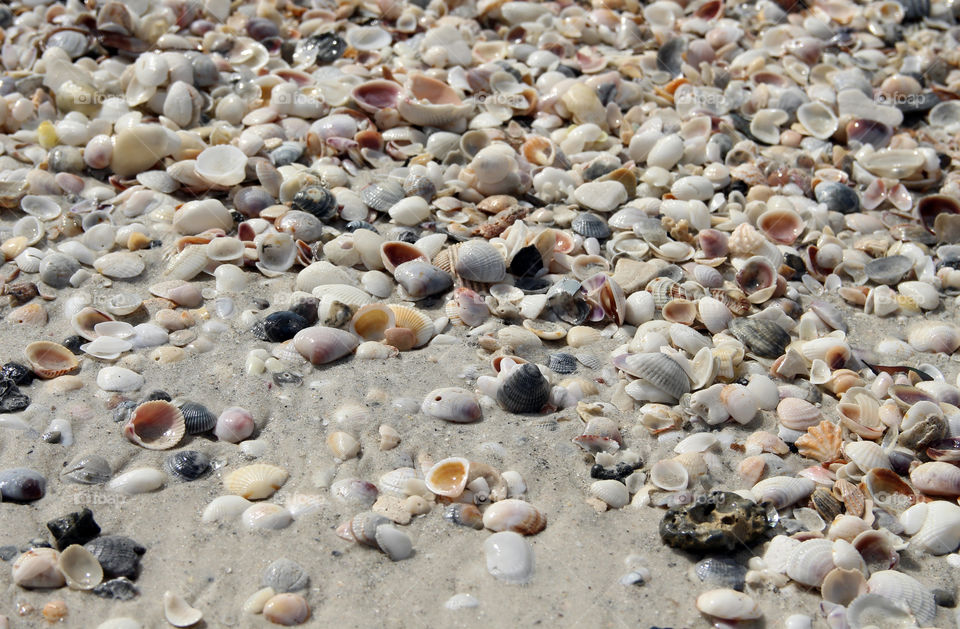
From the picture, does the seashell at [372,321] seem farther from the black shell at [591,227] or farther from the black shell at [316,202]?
the black shell at [591,227]

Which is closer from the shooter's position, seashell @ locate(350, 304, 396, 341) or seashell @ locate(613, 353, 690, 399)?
seashell @ locate(613, 353, 690, 399)

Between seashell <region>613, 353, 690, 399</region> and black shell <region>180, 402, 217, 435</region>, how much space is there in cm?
131

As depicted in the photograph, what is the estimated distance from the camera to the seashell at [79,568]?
78.1 inches

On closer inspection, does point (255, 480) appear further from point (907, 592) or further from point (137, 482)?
point (907, 592)

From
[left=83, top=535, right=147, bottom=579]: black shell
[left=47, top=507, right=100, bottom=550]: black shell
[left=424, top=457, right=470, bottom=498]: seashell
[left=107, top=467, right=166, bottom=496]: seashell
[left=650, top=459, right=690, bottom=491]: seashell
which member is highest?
[left=47, top=507, right=100, bottom=550]: black shell

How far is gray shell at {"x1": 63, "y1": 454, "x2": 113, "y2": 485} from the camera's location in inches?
89.4

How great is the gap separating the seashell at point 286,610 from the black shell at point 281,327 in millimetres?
1101

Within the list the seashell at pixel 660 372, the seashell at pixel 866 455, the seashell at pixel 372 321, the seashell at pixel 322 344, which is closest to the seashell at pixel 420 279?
the seashell at pixel 372 321

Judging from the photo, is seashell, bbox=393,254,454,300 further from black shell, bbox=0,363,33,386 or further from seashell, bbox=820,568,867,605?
seashell, bbox=820,568,867,605

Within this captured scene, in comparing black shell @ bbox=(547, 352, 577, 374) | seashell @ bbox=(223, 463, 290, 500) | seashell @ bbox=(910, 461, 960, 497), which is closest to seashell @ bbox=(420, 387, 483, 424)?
black shell @ bbox=(547, 352, 577, 374)

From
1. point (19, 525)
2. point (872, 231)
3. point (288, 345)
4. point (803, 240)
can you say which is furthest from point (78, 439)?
point (872, 231)

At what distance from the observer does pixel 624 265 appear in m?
3.27

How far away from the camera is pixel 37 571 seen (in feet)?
6.46

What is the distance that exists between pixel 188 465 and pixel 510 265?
146 cm
